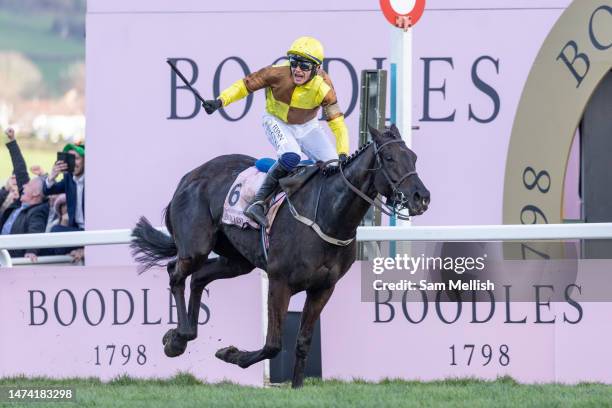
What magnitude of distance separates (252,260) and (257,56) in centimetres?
364

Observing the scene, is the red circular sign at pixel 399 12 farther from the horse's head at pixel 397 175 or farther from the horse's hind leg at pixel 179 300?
the horse's hind leg at pixel 179 300

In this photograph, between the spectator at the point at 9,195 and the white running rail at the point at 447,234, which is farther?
the spectator at the point at 9,195

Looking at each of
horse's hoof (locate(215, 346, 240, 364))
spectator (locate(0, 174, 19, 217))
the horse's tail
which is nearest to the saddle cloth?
the horse's tail

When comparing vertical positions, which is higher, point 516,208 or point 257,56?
point 257,56

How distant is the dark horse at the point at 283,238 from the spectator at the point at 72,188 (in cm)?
243

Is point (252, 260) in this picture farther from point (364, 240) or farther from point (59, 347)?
point (59, 347)

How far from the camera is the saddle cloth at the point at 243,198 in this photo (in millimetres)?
9229

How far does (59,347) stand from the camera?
404 inches

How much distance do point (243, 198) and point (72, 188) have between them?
3.40 m

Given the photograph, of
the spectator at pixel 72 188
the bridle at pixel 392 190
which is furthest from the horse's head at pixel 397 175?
the spectator at pixel 72 188

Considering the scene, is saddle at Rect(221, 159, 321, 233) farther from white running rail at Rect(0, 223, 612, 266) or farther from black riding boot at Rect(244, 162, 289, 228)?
white running rail at Rect(0, 223, 612, 266)

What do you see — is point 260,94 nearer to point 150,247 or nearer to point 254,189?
point 150,247

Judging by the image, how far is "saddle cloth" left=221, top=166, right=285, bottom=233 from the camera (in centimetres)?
923

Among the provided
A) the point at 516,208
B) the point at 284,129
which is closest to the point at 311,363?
the point at 284,129
